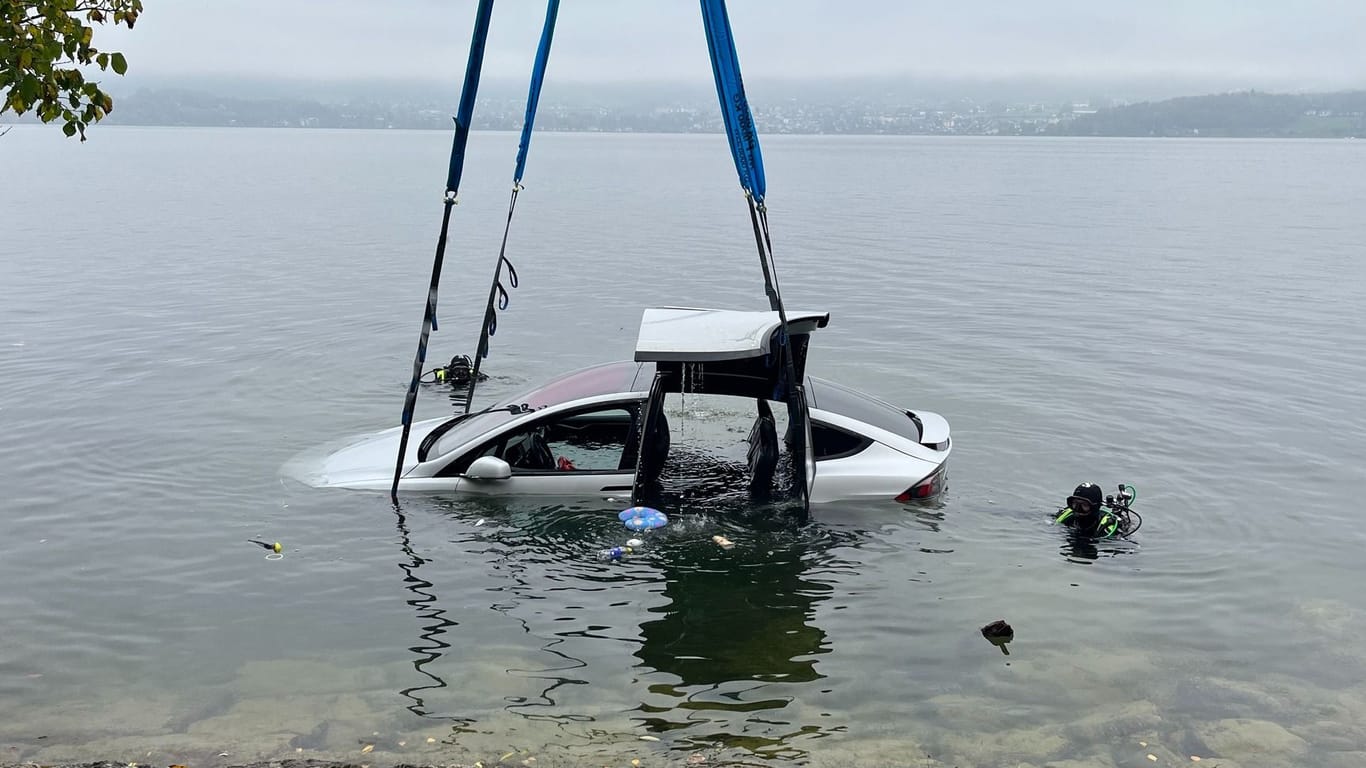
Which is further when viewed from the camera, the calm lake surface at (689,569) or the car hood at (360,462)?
the car hood at (360,462)

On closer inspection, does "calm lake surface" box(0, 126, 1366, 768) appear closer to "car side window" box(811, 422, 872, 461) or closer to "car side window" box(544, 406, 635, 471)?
"car side window" box(811, 422, 872, 461)

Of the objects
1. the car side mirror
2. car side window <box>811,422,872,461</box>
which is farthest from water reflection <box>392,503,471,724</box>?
car side window <box>811,422,872,461</box>

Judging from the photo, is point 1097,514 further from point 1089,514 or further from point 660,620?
point 660,620

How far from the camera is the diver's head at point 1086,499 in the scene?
11.2 meters

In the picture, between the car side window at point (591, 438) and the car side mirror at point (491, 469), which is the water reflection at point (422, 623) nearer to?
the car side mirror at point (491, 469)

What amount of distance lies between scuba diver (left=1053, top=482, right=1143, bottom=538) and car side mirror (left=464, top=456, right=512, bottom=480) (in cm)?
551

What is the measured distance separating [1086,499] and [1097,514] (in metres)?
0.25

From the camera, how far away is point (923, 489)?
1140 cm

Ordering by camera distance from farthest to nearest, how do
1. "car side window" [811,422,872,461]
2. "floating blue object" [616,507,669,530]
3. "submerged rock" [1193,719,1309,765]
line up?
"car side window" [811,422,872,461] → "floating blue object" [616,507,669,530] → "submerged rock" [1193,719,1309,765]

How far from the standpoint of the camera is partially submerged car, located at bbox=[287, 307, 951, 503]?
10922 millimetres

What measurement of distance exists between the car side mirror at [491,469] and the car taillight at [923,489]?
153 inches

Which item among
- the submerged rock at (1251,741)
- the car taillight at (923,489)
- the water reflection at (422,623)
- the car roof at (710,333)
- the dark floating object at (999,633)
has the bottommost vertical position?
the water reflection at (422,623)

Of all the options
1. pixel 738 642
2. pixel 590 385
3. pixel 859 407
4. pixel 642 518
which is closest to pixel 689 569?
pixel 642 518

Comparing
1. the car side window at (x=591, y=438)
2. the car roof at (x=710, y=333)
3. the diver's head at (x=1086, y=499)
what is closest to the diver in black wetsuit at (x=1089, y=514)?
the diver's head at (x=1086, y=499)
